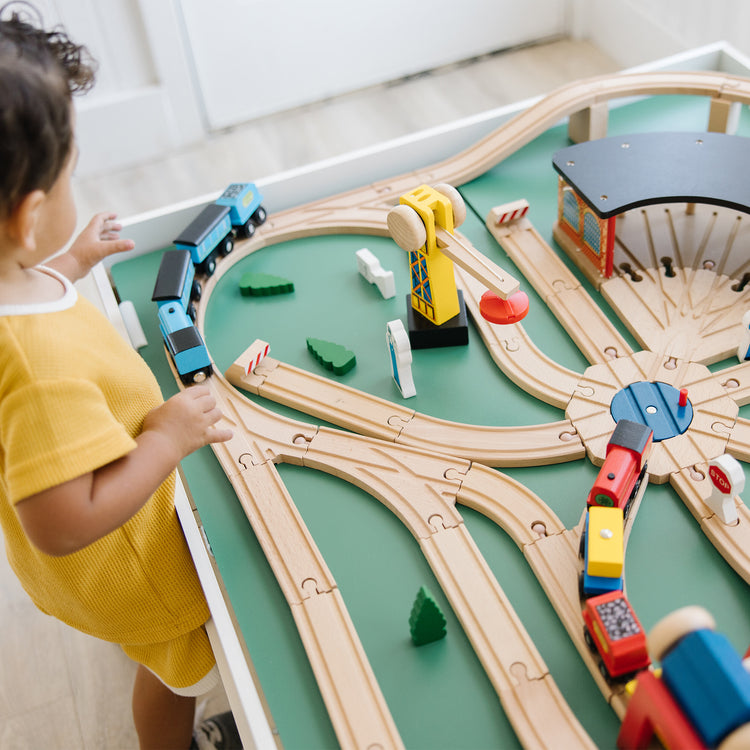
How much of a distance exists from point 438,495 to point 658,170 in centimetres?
61

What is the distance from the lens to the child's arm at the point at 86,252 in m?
1.10

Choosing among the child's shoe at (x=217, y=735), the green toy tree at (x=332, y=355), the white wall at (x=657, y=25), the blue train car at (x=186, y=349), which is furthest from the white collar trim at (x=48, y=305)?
the white wall at (x=657, y=25)

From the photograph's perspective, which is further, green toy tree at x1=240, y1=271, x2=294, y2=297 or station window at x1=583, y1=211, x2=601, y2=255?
green toy tree at x1=240, y1=271, x2=294, y2=297

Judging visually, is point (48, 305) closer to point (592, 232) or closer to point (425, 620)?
point (425, 620)

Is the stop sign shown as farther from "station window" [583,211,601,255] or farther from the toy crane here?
"station window" [583,211,601,255]

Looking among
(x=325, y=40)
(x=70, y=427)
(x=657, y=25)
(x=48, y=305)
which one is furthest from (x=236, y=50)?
(x=70, y=427)

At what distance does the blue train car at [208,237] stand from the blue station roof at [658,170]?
1.73 ft

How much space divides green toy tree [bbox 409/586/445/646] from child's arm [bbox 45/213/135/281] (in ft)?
2.01

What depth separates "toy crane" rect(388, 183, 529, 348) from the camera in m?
1.04

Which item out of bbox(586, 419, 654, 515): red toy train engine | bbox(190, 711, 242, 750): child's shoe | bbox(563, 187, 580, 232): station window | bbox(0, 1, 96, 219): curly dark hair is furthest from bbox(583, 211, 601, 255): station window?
bbox(190, 711, 242, 750): child's shoe

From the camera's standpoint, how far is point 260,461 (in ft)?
3.44

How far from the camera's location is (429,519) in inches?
37.8

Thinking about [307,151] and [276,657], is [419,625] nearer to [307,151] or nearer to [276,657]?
[276,657]

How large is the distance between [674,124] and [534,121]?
28 centimetres
